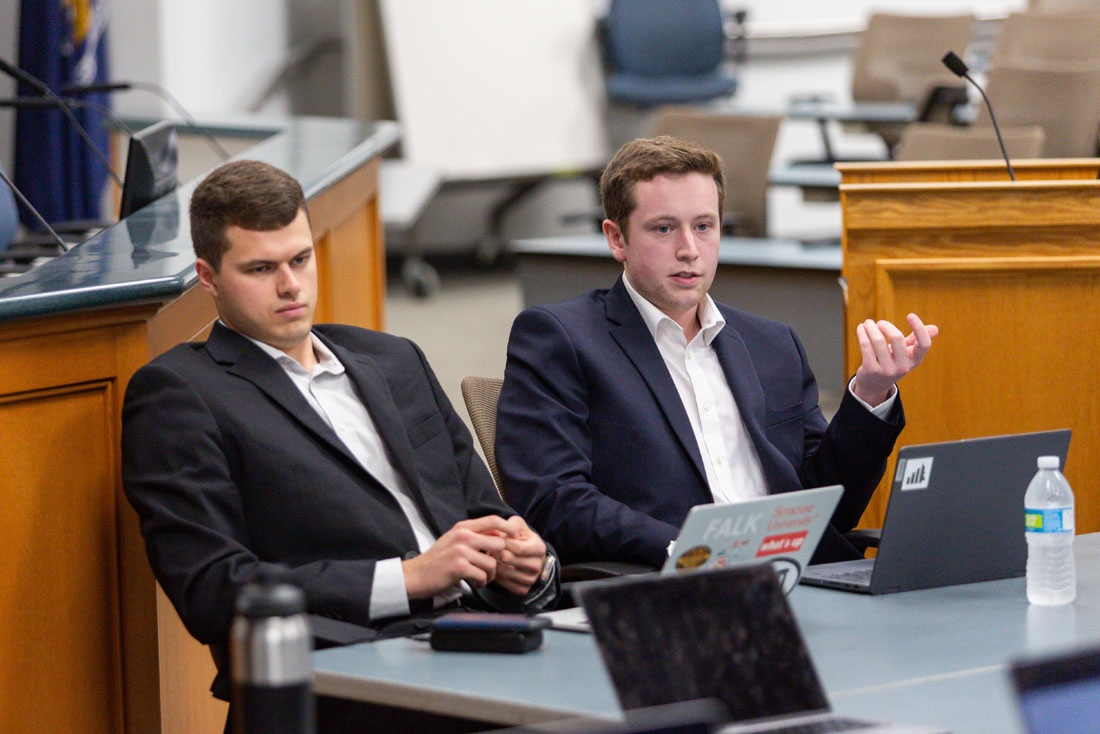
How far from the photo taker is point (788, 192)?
34.3 ft

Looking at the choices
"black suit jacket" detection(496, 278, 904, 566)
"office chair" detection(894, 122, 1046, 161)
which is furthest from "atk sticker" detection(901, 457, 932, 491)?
"office chair" detection(894, 122, 1046, 161)

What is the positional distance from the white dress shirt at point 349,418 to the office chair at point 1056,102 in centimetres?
393

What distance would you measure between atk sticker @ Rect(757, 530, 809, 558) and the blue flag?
17.8ft

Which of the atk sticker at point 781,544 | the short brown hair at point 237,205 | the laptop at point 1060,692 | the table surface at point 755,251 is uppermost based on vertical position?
the short brown hair at point 237,205

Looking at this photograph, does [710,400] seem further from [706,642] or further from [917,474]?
[706,642]

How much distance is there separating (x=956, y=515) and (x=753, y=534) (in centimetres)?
38

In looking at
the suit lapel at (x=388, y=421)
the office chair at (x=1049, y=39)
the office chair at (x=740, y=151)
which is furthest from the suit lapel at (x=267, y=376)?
the office chair at (x=1049, y=39)

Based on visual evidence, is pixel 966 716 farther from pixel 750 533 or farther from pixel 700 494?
pixel 700 494

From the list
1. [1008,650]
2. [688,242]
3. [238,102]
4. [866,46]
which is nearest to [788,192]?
[866,46]

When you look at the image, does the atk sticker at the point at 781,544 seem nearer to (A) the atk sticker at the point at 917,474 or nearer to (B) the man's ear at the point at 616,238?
(A) the atk sticker at the point at 917,474

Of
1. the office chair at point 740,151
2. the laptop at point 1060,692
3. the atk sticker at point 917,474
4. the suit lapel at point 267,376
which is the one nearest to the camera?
the laptop at point 1060,692

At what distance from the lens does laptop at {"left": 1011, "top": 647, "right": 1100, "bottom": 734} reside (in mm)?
987

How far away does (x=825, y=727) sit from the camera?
1.30m

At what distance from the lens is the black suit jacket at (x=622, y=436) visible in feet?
7.63
